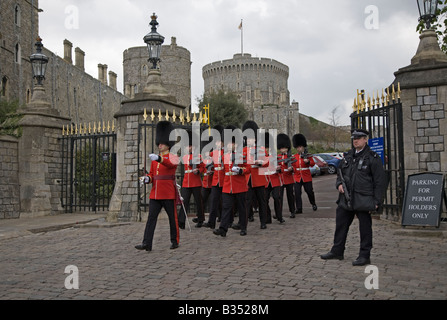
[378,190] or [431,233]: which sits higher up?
[378,190]

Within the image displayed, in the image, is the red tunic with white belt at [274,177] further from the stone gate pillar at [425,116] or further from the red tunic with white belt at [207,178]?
the stone gate pillar at [425,116]

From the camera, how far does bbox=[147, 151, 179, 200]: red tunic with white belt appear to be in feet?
22.0

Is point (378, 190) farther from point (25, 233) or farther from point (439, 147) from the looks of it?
point (25, 233)

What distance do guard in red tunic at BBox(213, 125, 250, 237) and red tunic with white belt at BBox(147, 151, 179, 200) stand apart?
1.02 m

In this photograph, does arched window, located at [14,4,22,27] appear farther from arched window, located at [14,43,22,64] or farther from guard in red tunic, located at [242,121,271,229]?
guard in red tunic, located at [242,121,271,229]

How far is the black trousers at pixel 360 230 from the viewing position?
5.39m

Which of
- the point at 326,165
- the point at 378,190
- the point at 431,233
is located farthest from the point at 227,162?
the point at 326,165

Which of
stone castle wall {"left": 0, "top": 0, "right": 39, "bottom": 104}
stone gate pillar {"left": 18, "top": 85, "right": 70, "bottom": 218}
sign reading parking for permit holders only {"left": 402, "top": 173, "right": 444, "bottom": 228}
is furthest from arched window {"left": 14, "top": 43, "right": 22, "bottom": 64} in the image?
sign reading parking for permit holders only {"left": 402, "top": 173, "right": 444, "bottom": 228}

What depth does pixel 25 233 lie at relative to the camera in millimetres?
8711

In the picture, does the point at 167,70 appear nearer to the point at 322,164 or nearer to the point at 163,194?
the point at 322,164

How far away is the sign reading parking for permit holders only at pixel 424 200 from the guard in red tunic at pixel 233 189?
2.79 m
